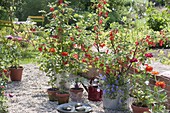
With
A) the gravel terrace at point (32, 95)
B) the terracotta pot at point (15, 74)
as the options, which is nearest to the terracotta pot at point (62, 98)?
the gravel terrace at point (32, 95)

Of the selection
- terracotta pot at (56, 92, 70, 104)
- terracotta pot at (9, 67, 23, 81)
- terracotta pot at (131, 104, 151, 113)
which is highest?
terracotta pot at (9, 67, 23, 81)

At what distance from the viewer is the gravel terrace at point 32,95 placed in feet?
14.8

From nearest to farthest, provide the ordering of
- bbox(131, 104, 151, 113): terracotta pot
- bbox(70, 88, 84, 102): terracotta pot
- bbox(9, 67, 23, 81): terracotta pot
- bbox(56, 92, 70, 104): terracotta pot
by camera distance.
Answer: bbox(131, 104, 151, 113): terracotta pot, bbox(56, 92, 70, 104): terracotta pot, bbox(70, 88, 84, 102): terracotta pot, bbox(9, 67, 23, 81): terracotta pot

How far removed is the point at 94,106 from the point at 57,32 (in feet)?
3.62

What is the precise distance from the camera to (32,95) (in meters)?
5.18

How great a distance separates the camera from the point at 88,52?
193 inches

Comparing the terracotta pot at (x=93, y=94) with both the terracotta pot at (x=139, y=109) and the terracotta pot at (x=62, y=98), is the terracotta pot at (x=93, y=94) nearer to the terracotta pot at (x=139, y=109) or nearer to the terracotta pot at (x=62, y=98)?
the terracotta pot at (x=62, y=98)

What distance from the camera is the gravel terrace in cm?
450

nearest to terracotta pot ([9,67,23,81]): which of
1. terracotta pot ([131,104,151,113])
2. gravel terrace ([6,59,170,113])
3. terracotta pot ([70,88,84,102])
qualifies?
gravel terrace ([6,59,170,113])

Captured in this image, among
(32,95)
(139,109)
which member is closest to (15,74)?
(32,95)

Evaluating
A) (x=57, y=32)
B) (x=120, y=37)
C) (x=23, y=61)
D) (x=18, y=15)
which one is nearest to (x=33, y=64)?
(x=23, y=61)

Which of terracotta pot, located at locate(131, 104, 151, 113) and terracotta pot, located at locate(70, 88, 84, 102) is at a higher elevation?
terracotta pot, located at locate(70, 88, 84, 102)

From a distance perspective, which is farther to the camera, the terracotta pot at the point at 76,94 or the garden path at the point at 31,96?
the terracotta pot at the point at 76,94

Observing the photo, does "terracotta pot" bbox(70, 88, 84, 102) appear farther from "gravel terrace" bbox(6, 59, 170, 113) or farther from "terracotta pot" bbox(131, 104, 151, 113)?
"terracotta pot" bbox(131, 104, 151, 113)
